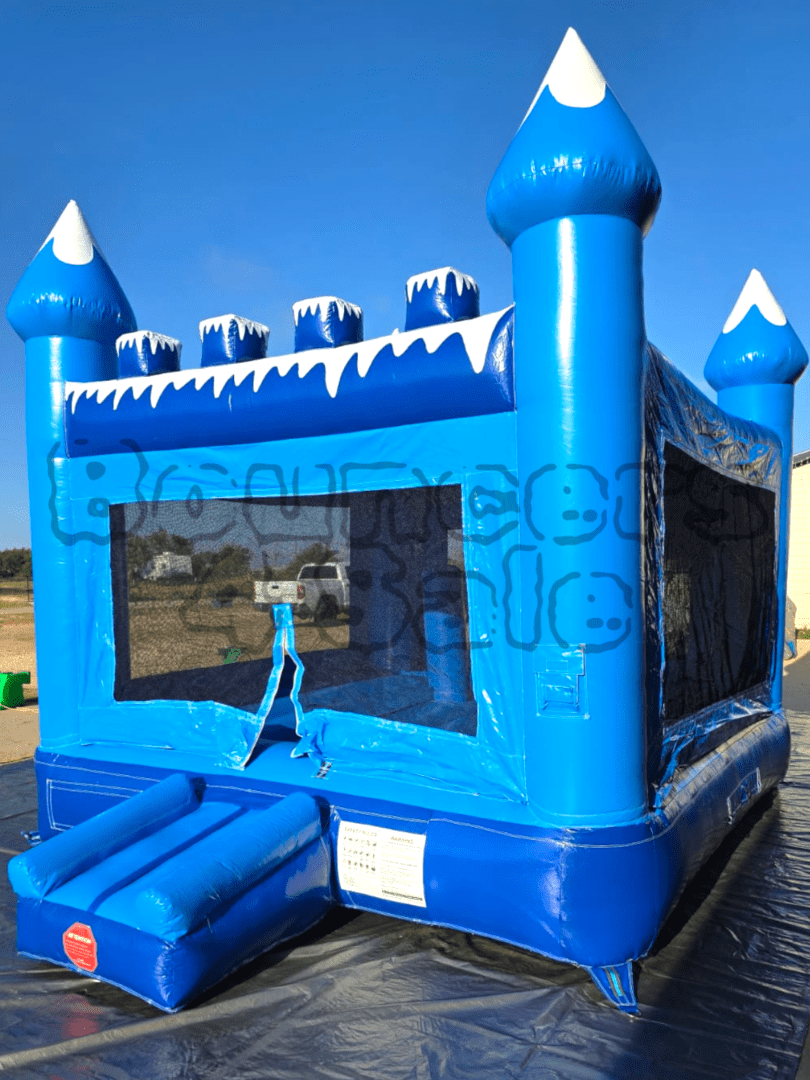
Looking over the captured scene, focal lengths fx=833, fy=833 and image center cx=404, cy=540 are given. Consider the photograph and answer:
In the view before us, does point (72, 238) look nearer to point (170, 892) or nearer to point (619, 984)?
point (170, 892)

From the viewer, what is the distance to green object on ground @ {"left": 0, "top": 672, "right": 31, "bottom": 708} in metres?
7.06

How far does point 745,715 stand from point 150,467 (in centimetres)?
274

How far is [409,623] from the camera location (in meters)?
→ 4.10

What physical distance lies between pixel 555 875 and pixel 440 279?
1.87 meters

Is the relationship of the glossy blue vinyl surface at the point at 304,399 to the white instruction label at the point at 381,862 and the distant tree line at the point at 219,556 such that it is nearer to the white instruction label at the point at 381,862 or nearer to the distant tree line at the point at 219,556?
the distant tree line at the point at 219,556

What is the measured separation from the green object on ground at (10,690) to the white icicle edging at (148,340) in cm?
460

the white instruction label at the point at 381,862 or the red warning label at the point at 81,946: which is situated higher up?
the white instruction label at the point at 381,862

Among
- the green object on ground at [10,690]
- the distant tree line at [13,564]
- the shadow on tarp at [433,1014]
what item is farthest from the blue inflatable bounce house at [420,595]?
the distant tree line at [13,564]

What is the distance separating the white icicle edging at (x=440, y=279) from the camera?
9.03ft

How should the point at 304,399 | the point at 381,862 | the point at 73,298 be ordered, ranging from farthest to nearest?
1. the point at 73,298
2. the point at 304,399
3. the point at 381,862

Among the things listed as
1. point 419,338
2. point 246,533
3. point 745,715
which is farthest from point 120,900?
point 745,715

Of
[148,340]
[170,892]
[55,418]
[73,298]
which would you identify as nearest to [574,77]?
[148,340]

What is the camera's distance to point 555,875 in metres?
2.30

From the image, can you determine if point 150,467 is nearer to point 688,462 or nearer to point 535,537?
point 535,537
